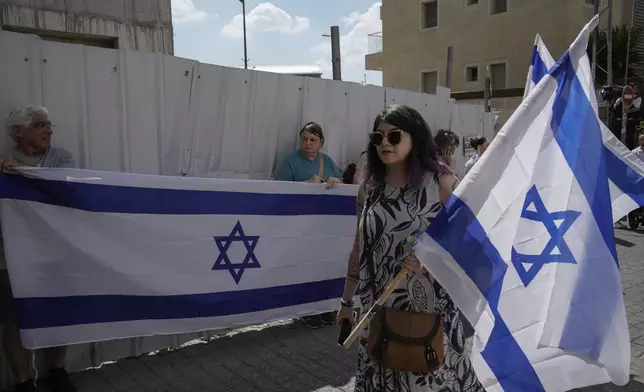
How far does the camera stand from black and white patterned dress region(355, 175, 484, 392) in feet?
8.13

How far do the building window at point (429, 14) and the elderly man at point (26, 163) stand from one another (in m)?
30.6

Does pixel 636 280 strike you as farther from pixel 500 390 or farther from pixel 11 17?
pixel 11 17

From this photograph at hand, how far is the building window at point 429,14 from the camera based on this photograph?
3166cm

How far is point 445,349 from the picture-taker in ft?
8.16

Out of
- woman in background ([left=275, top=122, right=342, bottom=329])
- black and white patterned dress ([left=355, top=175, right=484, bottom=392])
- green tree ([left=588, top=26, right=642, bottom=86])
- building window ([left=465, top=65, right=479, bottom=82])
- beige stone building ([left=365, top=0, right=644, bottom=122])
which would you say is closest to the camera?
black and white patterned dress ([left=355, top=175, right=484, bottom=392])

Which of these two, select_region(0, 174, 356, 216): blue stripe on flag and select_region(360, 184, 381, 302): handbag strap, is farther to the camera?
select_region(0, 174, 356, 216): blue stripe on flag

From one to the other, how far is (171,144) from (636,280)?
5807mm

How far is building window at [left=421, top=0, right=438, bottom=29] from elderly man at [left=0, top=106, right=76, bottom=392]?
3061 cm

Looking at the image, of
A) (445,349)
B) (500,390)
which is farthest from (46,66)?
(500,390)

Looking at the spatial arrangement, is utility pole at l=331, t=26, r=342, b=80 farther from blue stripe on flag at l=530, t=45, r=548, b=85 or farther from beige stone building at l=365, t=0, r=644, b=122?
beige stone building at l=365, t=0, r=644, b=122

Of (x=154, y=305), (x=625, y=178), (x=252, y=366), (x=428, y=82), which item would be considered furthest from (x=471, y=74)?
(x=154, y=305)

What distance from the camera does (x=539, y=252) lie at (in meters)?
2.49

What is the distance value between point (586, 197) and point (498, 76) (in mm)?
28286

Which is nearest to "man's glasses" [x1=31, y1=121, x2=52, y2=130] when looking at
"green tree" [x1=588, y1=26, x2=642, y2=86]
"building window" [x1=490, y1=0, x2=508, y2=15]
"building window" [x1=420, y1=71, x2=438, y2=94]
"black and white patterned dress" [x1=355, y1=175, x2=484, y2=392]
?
"black and white patterned dress" [x1=355, y1=175, x2=484, y2=392]
